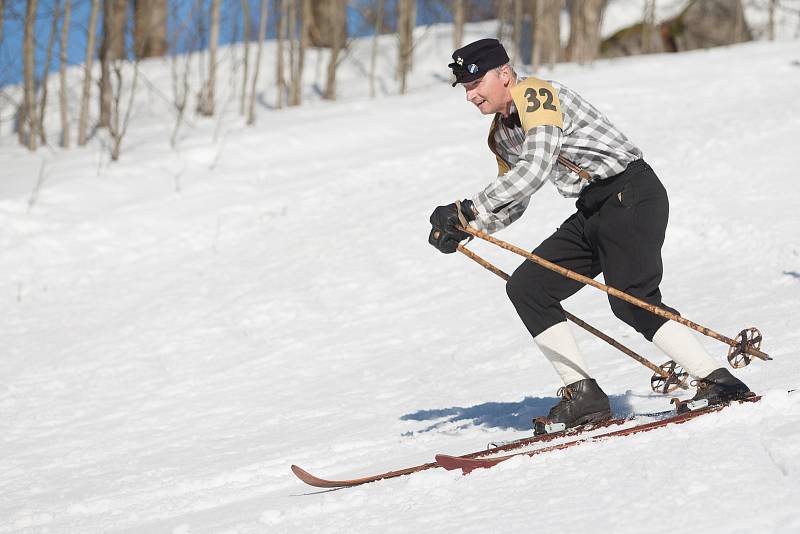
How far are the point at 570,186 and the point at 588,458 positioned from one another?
111 cm

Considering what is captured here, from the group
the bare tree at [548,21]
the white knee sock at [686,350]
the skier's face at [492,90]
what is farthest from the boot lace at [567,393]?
the bare tree at [548,21]

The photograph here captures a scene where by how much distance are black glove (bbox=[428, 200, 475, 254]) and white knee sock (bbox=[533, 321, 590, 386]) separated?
1.98ft

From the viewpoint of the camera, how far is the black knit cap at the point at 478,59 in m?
3.71

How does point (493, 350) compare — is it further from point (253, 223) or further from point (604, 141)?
point (253, 223)

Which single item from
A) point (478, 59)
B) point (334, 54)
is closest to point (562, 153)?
point (478, 59)

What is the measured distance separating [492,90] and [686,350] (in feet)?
4.25

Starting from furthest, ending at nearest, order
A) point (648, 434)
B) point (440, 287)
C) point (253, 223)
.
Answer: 1. point (253, 223)
2. point (440, 287)
3. point (648, 434)

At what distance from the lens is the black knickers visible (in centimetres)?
373

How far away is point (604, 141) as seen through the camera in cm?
375

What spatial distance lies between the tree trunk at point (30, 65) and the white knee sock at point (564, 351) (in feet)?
39.8

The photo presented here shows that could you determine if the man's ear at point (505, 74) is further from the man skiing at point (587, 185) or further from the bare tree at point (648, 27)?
the bare tree at point (648, 27)

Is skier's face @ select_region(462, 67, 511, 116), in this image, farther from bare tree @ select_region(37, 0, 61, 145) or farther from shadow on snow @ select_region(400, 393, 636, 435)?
bare tree @ select_region(37, 0, 61, 145)

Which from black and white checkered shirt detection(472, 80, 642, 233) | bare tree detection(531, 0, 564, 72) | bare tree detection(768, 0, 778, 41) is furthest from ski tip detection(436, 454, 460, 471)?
bare tree detection(768, 0, 778, 41)

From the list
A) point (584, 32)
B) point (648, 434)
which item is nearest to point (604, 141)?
point (648, 434)
